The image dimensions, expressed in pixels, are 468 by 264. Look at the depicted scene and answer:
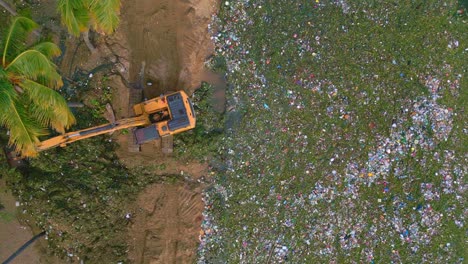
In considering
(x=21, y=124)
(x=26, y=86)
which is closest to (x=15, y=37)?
(x=26, y=86)

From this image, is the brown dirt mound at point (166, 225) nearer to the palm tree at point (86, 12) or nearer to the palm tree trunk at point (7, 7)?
the palm tree at point (86, 12)

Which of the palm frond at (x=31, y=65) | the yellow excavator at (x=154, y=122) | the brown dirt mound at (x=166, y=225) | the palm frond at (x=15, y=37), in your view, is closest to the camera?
the palm frond at (x=31, y=65)

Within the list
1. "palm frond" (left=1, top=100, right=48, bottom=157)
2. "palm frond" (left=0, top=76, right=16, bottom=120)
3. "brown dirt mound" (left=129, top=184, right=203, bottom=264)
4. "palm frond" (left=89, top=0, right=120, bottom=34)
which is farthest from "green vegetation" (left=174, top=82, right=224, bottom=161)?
"palm frond" (left=0, top=76, right=16, bottom=120)

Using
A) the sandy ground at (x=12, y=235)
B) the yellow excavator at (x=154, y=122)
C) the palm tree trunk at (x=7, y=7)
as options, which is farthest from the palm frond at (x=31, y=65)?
the sandy ground at (x=12, y=235)

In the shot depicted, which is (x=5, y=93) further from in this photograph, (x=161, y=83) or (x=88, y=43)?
(x=161, y=83)

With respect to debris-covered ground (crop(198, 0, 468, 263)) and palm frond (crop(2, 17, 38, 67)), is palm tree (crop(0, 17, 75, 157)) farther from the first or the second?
debris-covered ground (crop(198, 0, 468, 263))

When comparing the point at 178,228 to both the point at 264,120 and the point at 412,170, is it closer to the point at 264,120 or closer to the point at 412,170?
the point at 264,120

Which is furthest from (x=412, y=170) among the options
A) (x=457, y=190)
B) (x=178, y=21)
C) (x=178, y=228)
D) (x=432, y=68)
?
(x=178, y=21)
